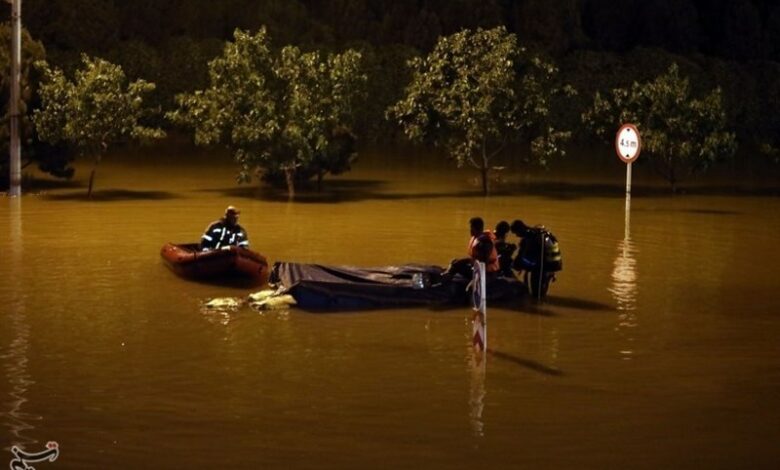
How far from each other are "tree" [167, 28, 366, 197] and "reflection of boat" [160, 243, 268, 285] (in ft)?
62.5

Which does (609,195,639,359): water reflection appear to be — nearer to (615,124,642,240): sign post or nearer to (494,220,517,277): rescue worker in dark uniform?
(494,220,517,277): rescue worker in dark uniform

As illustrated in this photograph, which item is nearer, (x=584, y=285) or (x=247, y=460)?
(x=247, y=460)

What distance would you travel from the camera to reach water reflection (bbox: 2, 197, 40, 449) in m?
13.9

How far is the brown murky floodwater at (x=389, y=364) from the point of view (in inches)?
524

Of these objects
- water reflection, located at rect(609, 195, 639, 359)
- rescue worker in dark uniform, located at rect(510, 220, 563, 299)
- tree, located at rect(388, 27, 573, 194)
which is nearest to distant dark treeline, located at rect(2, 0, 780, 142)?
tree, located at rect(388, 27, 573, 194)

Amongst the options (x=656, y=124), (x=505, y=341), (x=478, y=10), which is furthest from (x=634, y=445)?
(x=478, y=10)

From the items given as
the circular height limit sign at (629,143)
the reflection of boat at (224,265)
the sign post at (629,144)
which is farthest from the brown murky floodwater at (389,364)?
the circular height limit sign at (629,143)

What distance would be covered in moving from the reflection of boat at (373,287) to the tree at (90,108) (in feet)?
73.7

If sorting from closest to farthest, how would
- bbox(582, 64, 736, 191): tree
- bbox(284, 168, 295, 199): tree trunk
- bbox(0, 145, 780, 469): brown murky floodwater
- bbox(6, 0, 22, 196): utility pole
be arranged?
1. bbox(0, 145, 780, 469): brown murky floodwater
2. bbox(6, 0, 22, 196): utility pole
3. bbox(284, 168, 295, 199): tree trunk
4. bbox(582, 64, 736, 191): tree

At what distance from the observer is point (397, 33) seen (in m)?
100

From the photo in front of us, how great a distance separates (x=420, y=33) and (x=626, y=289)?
73.8 meters

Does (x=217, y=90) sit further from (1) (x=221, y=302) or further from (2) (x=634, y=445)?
(2) (x=634, y=445)

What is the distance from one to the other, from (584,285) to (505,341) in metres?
6.19

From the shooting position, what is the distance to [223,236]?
84.0ft
